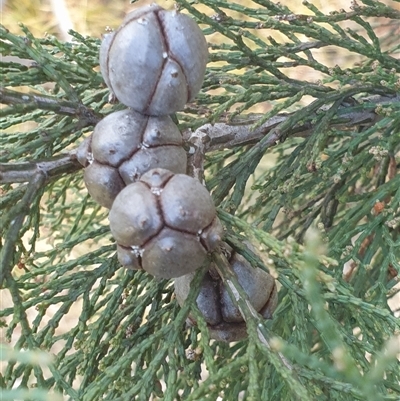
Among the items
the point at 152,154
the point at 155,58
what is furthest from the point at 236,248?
the point at 155,58

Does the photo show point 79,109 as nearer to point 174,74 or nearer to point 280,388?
point 174,74

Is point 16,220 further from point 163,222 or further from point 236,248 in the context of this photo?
point 236,248

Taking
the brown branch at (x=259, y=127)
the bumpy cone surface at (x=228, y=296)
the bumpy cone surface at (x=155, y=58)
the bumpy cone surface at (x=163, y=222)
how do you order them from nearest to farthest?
the bumpy cone surface at (x=163, y=222) → the bumpy cone surface at (x=155, y=58) → the bumpy cone surface at (x=228, y=296) → the brown branch at (x=259, y=127)

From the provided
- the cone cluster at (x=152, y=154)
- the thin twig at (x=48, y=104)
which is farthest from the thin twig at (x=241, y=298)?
the thin twig at (x=48, y=104)

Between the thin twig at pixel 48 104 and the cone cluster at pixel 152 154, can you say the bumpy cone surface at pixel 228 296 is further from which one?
the thin twig at pixel 48 104

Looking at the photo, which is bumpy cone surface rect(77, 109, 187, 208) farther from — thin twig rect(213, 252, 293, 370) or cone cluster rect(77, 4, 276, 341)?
thin twig rect(213, 252, 293, 370)

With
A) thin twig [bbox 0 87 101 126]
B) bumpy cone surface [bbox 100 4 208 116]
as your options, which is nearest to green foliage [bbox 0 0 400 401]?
thin twig [bbox 0 87 101 126]
